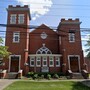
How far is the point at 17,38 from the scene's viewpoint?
3006cm

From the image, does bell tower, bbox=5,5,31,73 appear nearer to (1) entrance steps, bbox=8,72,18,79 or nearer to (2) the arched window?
(1) entrance steps, bbox=8,72,18,79

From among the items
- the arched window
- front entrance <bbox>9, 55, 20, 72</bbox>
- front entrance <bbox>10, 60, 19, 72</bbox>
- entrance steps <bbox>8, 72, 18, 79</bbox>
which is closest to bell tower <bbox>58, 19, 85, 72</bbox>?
the arched window

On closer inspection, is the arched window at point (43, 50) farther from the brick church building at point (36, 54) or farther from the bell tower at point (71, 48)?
the bell tower at point (71, 48)

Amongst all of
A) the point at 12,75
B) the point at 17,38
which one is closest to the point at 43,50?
the point at 17,38

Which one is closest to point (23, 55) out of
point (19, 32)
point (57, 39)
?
point (19, 32)

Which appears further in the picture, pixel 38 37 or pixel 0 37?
pixel 38 37

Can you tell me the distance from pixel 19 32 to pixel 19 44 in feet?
7.19

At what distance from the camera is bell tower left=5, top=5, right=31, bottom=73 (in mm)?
28891

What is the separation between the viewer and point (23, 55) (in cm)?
2895

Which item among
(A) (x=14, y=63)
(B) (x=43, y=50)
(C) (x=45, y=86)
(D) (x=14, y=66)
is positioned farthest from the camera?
(B) (x=43, y=50)

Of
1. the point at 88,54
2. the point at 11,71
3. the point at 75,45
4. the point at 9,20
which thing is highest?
the point at 9,20

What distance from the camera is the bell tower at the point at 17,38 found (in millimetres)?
28891

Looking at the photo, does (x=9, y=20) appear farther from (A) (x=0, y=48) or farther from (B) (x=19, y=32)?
(A) (x=0, y=48)

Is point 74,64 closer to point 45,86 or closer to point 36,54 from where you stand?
point 36,54
